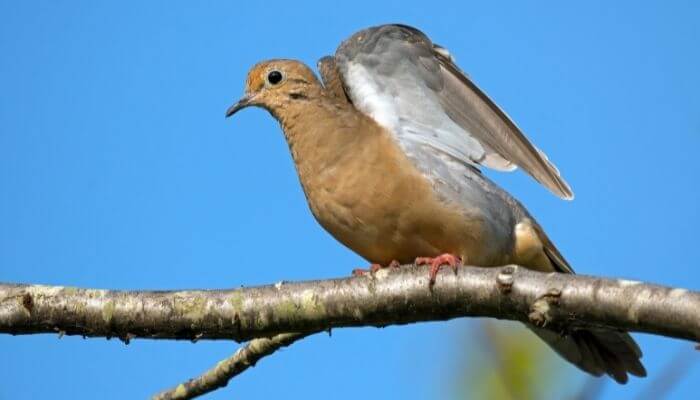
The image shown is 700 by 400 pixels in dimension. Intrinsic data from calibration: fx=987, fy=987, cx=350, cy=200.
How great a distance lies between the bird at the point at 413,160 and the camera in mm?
5809

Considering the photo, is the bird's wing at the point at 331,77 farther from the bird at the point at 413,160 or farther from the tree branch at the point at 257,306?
the tree branch at the point at 257,306

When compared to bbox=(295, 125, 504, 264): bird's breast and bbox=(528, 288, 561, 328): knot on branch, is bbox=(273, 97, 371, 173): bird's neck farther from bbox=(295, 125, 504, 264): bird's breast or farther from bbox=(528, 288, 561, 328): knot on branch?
bbox=(528, 288, 561, 328): knot on branch

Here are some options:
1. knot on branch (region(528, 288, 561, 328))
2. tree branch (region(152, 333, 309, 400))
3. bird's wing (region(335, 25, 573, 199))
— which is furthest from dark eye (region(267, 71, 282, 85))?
knot on branch (region(528, 288, 561, 328))

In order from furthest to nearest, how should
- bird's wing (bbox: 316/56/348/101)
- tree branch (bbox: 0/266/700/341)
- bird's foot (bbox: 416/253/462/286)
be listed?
bird's wing (bbox: 316/56/348/101), bird's foot (bbox: 416/253/462/286), tree branch (bbox: 0/266/700/341)

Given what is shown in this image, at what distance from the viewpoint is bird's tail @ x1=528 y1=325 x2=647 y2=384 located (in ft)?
19.1

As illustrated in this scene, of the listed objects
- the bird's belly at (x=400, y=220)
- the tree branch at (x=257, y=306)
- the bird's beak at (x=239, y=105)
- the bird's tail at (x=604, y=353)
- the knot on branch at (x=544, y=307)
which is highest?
the bird's beak at (x=239, y=105)

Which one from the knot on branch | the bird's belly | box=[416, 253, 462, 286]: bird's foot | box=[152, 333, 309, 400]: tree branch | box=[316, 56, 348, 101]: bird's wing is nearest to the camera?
the knot on branch

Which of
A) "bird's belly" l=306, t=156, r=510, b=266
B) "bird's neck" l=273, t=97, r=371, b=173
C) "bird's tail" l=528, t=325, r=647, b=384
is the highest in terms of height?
"bird's neck" l=273, t=97, r=371, b=173

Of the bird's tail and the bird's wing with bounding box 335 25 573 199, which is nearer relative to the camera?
the bird's tail

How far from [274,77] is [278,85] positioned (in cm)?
7

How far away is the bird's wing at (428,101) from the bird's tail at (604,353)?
1.08m

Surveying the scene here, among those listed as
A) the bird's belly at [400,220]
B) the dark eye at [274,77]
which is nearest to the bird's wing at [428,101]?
the bird's belly at [400,220]

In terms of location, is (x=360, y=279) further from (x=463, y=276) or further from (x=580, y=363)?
(x=580, y=363)

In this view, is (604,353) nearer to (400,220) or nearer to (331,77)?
(400,220)
